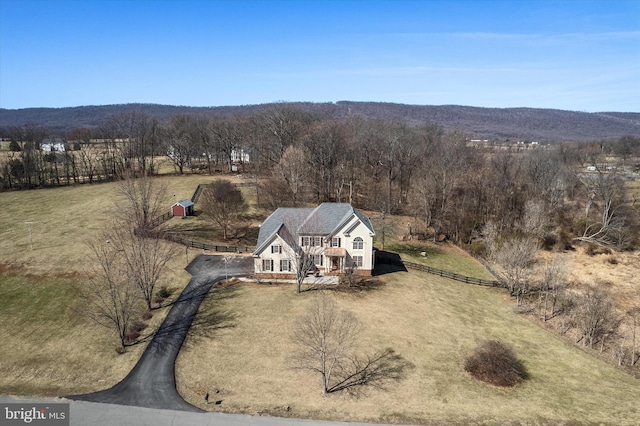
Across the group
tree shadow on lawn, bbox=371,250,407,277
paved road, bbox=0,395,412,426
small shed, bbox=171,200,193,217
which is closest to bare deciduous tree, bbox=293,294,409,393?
paved road, bbox=0,395,412,426

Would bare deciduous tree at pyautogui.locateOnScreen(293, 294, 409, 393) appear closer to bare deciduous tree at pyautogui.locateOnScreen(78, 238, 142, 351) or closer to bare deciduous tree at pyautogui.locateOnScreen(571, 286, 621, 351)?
bare deciduous tree at pyautogui.locateOnScreen(78, 238, 142, 351)

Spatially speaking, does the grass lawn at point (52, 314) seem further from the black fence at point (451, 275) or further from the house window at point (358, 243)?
the black fence at point (451, 275)

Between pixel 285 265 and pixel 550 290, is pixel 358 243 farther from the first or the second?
pixel 550 290

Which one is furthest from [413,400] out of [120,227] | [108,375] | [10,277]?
[120,227]

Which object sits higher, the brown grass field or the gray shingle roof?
the gray shingle roof

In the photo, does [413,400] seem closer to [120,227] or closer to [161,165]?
[120,227]

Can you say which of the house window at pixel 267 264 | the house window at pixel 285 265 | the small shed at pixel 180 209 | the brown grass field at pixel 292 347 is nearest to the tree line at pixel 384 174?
the small shed at pixel 180 209
